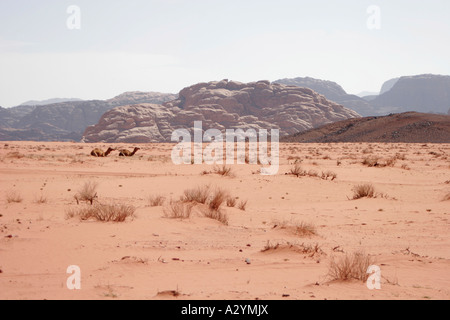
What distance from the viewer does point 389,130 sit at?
215 ft

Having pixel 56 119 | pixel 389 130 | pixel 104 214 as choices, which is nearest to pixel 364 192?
pixel 104 214

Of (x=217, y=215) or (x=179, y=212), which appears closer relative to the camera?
(x=179, y=212)

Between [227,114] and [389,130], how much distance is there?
200 feet

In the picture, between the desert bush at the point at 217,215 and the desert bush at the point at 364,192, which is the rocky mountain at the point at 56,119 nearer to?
the desert bush at the point at 364,192

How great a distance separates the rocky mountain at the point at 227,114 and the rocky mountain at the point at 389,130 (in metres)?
37.5

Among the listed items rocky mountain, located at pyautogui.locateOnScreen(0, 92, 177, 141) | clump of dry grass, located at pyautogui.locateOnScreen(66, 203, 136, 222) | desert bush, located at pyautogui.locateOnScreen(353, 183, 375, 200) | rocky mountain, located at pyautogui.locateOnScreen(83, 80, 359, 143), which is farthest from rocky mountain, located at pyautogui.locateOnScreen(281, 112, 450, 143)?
rocky mountain, located at pyautogui.locateOnScreen(0, 92, 177, 141)

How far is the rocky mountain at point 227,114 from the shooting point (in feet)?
368

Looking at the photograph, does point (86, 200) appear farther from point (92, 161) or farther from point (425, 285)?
point (92, 161)

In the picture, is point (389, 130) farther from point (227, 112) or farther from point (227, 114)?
point (227, 112)

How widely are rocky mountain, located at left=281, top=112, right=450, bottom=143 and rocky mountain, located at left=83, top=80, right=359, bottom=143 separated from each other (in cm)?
3748

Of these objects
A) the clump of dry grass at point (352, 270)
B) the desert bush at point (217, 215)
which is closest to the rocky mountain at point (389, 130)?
the desert bush at point (217, 215)

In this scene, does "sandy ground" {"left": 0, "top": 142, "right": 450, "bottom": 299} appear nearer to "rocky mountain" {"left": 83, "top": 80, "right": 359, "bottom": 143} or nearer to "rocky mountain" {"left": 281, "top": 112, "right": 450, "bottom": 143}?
"rocky mountain" {"left": 281, "top": 112, "right": 450, "bottom": 143}
